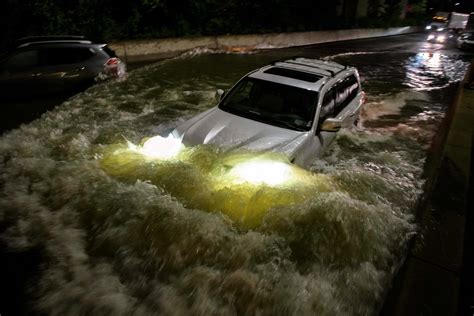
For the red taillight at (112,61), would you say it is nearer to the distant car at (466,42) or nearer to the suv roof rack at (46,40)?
the suv roof rack at (46,40)

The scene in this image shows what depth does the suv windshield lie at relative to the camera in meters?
5.45

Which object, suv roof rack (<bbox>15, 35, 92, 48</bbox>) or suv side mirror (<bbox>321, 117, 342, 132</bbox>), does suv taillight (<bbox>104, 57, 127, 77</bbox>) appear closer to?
suv roof rack (<bbox>15, 35, 92, 48</bbox>)

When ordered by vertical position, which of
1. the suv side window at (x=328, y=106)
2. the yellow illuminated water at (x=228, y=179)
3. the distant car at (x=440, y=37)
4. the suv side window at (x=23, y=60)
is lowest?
the distant car at (x=440, y=37)

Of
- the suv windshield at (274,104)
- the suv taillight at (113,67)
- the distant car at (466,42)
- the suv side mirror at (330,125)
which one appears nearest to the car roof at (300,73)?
the suv windshield at (274,104)

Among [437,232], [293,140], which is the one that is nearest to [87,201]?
[293,140]

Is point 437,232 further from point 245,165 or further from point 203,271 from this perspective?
point 203,271

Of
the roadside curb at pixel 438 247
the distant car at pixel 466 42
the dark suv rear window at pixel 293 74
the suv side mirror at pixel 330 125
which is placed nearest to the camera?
the roadside curb at pixel 438 247

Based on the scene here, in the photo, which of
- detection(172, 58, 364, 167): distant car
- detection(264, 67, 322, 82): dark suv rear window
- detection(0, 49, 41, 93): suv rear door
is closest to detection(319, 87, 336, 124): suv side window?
detection(172, 58, 364, 167): distant car

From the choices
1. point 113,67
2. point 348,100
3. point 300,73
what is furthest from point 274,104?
point 113,67

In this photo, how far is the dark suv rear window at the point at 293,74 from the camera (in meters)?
5.96

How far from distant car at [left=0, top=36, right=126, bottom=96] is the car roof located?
4.89 metres

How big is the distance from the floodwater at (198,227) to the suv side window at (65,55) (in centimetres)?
193

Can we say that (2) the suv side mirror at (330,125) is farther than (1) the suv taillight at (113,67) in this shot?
No

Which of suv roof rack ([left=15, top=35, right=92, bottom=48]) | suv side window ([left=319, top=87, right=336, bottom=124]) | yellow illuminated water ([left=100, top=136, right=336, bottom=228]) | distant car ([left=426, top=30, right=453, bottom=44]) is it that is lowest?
distant car ([left=426, top=30, right=453, bottom=44])
